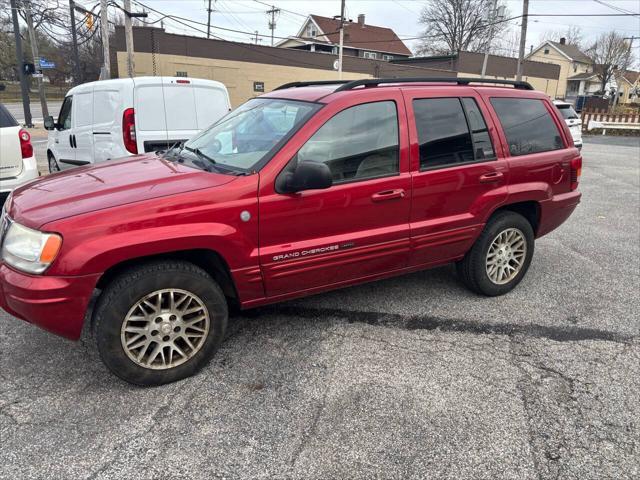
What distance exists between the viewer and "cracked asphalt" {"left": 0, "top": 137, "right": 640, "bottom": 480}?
2.49 meters

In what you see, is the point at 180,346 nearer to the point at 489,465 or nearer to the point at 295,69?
the point at 489,465

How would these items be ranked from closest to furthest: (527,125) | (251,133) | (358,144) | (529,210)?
(358,144) → (251,133) → (527,125) → (529,210)

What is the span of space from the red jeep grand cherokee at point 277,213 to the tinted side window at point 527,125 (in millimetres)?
16

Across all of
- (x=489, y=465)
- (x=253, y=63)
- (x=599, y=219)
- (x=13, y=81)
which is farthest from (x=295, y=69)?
(x=13, y=81)

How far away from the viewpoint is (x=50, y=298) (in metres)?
2.73

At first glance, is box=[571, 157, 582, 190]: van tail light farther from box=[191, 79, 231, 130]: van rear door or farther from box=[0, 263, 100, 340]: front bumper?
box=[191, 79, 231, 130]: van rear door

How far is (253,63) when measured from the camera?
35.4m

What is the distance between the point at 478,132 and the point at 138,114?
16.5 ft

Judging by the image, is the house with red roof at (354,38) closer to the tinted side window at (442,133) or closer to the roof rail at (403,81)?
the roof rail at (403,81)

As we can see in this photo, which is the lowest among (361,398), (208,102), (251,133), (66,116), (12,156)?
(361,398)

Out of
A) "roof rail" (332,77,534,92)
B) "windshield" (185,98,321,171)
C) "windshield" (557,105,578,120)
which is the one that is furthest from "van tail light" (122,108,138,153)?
"windshield" (557,105,578,120)

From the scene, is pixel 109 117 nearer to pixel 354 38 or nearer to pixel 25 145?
pixel 25 145

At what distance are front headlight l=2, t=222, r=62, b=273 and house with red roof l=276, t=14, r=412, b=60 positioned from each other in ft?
177

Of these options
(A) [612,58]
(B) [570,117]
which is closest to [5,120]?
(B) [570,117]
